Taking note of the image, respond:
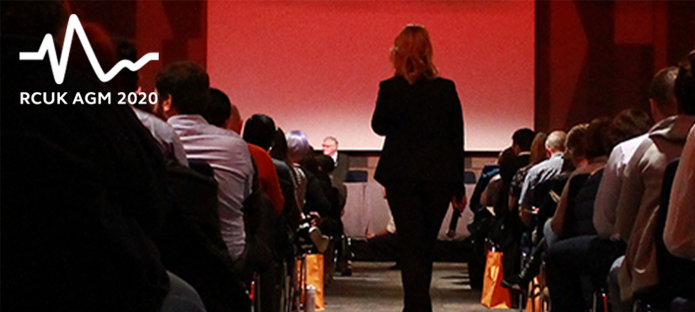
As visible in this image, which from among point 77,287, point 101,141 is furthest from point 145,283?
point 101,141

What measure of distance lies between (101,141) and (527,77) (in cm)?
1172

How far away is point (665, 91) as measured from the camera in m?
3.54

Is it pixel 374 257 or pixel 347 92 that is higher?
pixel 347 92

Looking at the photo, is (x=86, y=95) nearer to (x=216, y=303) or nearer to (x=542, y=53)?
(x=216, y=303)

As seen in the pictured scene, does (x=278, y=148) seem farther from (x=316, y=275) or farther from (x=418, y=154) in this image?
(x=316, y=275)

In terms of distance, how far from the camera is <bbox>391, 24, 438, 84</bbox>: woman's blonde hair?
15.0ft

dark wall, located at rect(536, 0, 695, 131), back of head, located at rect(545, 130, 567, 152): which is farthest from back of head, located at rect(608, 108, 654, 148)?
dark wall, located at rect(536, 0, 695, 131)

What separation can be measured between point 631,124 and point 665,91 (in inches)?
22.8

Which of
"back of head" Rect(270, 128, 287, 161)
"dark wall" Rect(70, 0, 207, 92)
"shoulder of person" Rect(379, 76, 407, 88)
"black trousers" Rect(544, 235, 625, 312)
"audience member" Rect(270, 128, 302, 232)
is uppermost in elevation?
"dark wall" Rect(70, 0, 207, 92)

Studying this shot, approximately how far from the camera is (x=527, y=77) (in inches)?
517

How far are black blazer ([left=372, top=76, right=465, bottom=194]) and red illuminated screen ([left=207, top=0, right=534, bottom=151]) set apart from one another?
8544 mm

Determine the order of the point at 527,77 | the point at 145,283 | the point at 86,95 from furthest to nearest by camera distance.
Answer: the point at 527,77
the point at 145,283
the point at 86,95

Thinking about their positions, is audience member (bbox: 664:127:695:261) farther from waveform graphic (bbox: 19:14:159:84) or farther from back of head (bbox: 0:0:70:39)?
back of head (bbox: 0:0:70:39)

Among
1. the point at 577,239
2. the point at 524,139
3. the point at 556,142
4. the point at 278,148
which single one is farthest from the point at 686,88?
the point at 524,139
